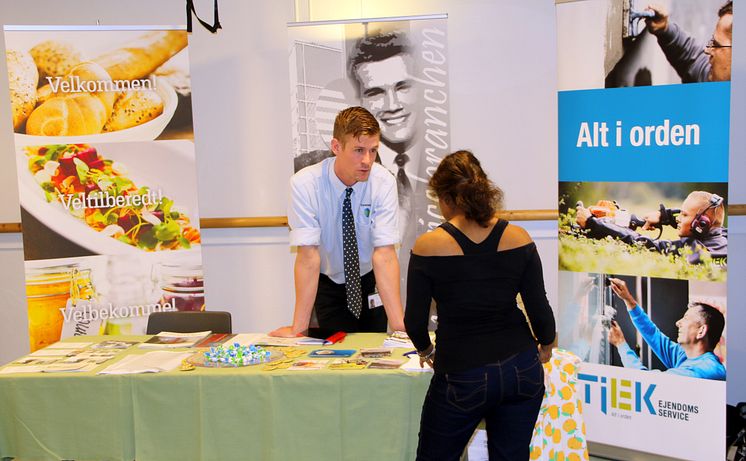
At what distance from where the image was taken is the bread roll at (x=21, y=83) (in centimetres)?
371

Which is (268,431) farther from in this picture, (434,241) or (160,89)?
(160,89)

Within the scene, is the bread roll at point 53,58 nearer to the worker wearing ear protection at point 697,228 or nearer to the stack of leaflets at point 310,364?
the stack of leaflets at point 310,364

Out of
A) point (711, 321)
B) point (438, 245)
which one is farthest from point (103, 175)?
point (711, 321)

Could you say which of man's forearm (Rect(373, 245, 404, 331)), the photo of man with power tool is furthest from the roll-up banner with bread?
the photo of man with power tool

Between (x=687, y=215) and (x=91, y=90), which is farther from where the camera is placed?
(x=91, y=90)

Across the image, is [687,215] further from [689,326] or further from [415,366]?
[415,366]

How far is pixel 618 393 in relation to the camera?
10.3ft

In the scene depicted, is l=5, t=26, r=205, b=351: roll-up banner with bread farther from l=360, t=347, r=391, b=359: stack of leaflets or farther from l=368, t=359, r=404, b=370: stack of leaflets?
l=368, t=359, r=404, b=370: stack of leaflets

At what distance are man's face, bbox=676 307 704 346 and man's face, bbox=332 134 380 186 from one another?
137 cm

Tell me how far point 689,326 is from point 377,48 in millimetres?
1973

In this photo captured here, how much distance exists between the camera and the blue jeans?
2.02m

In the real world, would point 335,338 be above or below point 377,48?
below

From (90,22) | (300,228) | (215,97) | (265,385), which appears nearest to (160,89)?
(215,97)

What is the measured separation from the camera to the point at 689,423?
297cm
